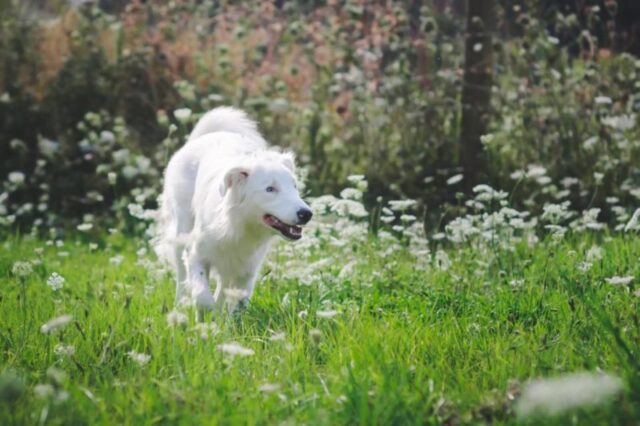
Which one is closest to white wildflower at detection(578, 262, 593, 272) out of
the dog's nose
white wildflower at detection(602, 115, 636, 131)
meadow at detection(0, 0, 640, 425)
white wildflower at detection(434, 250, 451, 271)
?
meadow at detection(0, 0, 640, 425)

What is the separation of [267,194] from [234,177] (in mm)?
243

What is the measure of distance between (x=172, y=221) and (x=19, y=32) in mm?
5577

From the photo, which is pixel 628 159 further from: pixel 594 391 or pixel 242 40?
pixel 594 391

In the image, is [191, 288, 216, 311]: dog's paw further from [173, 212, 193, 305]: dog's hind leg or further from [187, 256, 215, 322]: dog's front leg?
[173, 212, 193, 305]: dog's hind leg

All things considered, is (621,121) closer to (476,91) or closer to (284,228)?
(476,91)

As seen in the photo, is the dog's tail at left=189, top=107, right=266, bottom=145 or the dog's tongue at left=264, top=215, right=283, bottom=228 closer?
the dog's tongue at left=264, top=215, right=283, bottom=228

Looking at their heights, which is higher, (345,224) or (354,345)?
(354,345)

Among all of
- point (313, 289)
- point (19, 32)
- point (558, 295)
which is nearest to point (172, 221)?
point (313, 289)

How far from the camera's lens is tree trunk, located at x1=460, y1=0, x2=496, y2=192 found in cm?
805

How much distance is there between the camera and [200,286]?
16.5 ft

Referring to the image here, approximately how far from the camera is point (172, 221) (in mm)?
6086

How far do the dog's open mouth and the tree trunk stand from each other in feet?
11.6

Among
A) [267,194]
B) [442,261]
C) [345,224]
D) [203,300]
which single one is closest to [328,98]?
[345,224]

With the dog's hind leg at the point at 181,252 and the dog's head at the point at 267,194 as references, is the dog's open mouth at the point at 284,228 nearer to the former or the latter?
the dog's head at the point at 267,194
